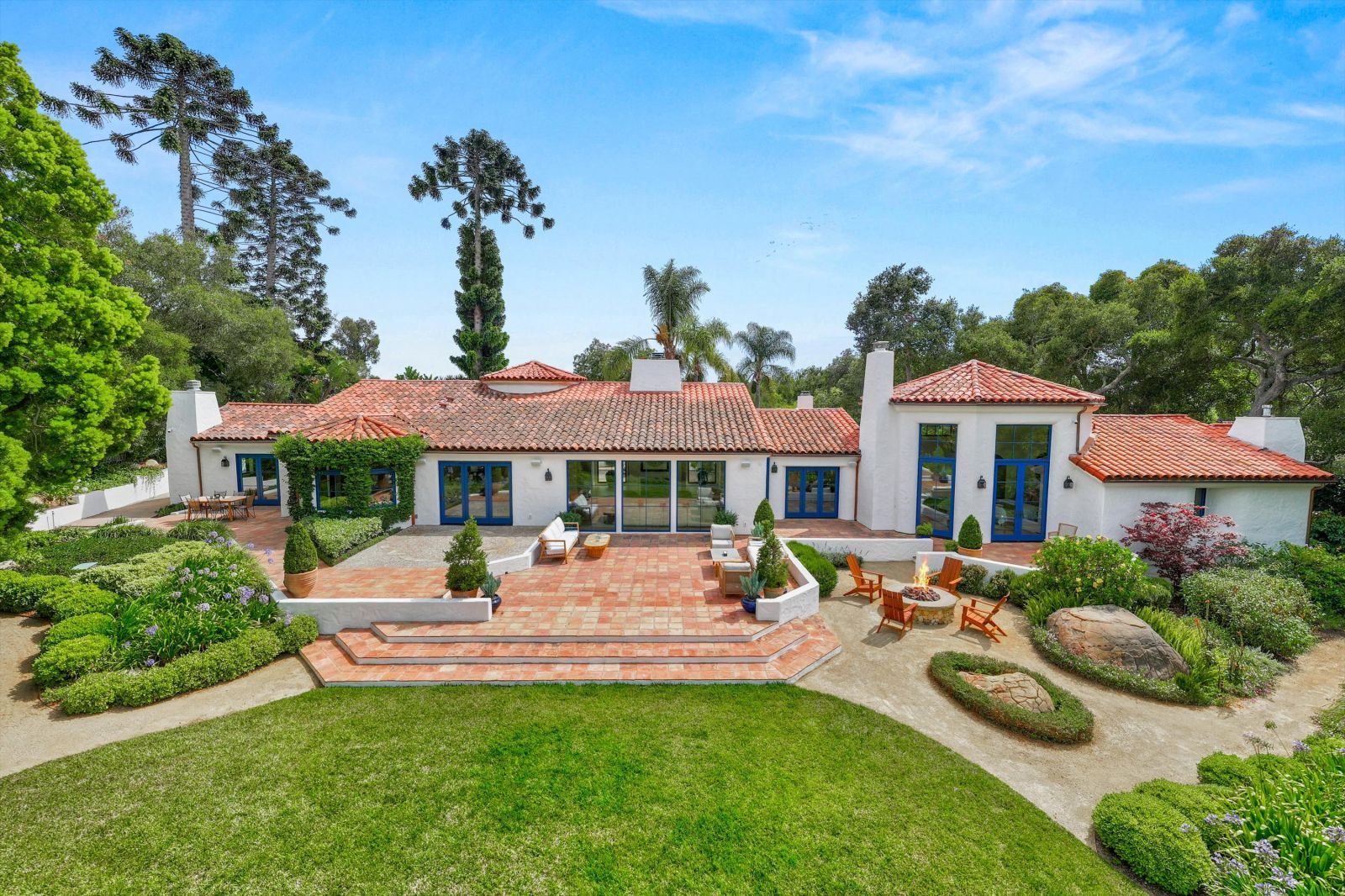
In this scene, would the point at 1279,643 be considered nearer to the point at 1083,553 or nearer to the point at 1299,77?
the point at 1083,553

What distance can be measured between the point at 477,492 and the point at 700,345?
19407 millimetres

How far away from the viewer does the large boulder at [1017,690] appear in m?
9.03

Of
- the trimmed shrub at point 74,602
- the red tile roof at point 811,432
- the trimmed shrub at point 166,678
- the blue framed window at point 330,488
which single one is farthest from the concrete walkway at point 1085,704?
the blue framed window at point 330,488

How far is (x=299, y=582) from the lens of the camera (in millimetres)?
11648

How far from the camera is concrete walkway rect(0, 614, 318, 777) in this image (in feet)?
25.6

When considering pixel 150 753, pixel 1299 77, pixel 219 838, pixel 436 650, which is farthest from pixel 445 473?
pixel 1299 77

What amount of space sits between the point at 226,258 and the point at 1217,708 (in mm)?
49720

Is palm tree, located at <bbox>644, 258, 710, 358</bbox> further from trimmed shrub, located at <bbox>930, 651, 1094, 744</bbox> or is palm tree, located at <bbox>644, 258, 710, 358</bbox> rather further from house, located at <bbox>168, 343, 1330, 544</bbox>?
trimmed shrub, located at <bbox>930, 651, 1094, 744</bbox>

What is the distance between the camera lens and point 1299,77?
10953mm

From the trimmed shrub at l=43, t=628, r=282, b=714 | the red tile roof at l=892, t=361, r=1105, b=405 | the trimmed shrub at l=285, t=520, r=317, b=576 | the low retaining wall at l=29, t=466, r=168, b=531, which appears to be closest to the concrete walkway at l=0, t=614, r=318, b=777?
the trimmed shrub at l=43, t=628, r=282, b=714

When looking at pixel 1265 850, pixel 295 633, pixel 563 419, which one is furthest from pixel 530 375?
pixel 1265 850

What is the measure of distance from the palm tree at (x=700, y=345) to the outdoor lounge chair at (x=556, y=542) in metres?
20.2

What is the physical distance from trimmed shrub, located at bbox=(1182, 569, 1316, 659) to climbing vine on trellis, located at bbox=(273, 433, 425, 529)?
2352cm

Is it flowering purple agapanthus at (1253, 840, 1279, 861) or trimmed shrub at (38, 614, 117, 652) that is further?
trimmed shrub at (38, 614, 117, 652)
